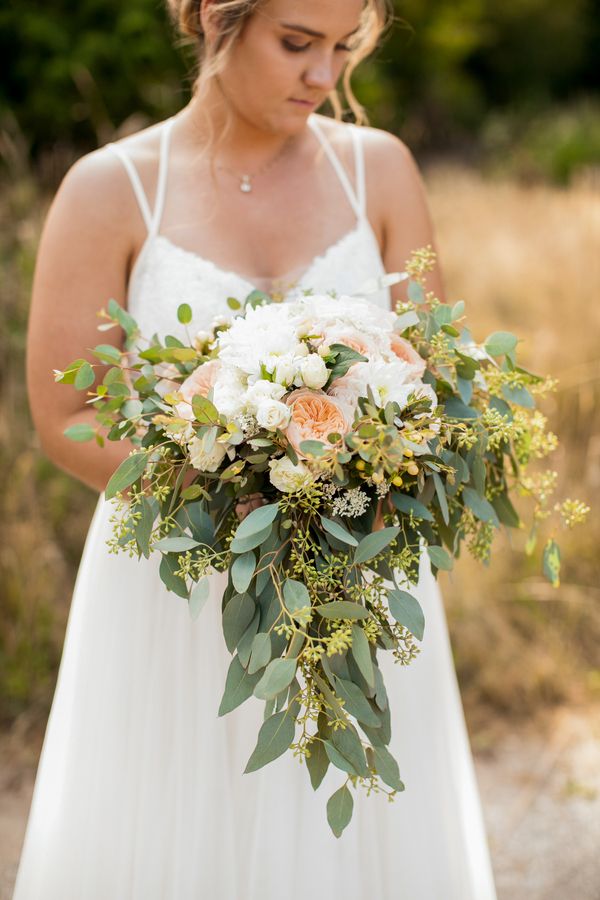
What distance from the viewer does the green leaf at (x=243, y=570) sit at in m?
1.44

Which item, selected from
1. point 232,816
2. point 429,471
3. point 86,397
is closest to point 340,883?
point 232,816

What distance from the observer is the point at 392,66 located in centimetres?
1412

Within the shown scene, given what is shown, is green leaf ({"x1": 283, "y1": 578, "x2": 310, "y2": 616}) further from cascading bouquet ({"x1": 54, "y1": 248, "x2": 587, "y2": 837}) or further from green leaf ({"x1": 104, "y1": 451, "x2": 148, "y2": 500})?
green leaf ({"x1": 104, "y1": 451, "x2": 148, "y2": 500})

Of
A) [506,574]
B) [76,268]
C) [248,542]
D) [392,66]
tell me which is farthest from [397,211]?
[392,66]

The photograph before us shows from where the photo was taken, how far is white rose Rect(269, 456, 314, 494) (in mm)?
1462

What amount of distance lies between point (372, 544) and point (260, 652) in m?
0.23

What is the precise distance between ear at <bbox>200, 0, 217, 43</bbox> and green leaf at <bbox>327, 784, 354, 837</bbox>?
57.9 inches

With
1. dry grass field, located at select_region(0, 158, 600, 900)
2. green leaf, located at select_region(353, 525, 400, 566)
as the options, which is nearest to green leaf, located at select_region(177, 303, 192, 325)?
green leaf, located at select_region(353, 525, 400, 566)

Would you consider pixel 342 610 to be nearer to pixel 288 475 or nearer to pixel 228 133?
pixel 288 475

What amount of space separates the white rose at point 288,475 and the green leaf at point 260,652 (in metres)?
0.22

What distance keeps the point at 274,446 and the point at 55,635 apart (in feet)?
8.44

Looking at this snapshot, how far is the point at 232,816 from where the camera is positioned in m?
2.02

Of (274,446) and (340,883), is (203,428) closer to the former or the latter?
(274,446)

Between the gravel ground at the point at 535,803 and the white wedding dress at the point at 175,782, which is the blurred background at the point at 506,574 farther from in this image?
the white wedding dress at the point at 175,782
